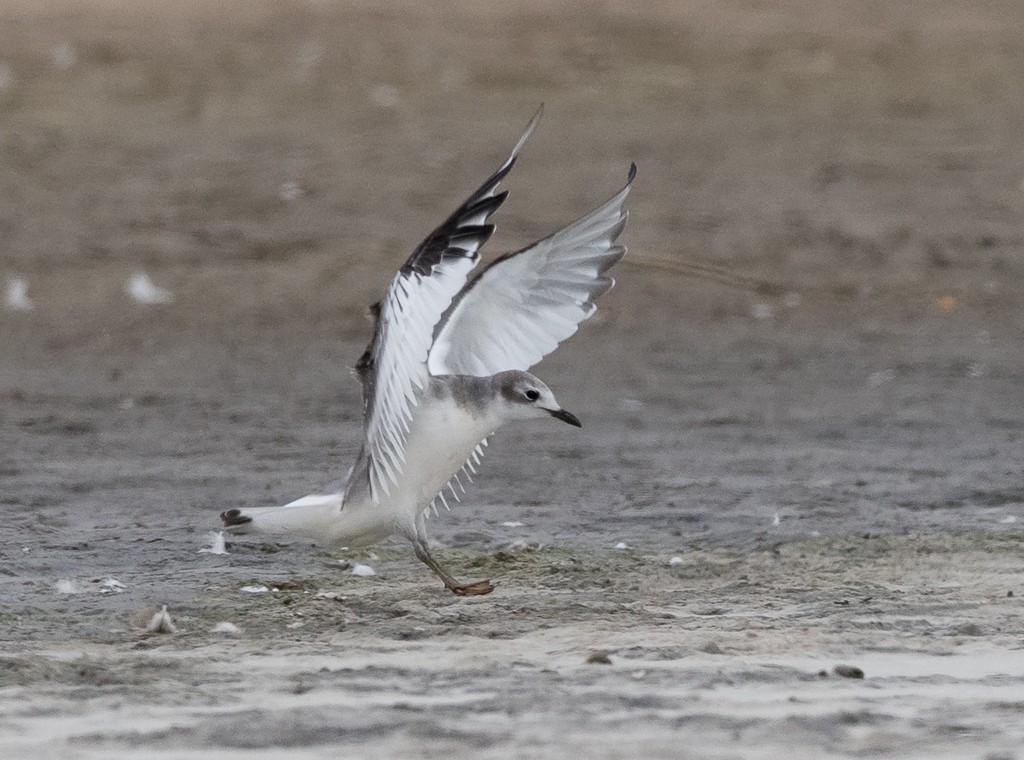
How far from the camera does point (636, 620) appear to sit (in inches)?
241

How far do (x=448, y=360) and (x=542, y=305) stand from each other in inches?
14.2

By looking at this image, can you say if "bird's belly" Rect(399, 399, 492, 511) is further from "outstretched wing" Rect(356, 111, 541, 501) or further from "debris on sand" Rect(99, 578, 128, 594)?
"debris on sand" Rect(99, 578, 128, 594)

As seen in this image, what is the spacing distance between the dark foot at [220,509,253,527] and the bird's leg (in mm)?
555

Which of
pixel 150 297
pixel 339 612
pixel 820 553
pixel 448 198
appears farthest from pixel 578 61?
pixel 339 612

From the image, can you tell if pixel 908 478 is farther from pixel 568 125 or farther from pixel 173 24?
pixel 173 24

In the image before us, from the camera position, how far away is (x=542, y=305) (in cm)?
689

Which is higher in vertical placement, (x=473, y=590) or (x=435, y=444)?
(x=435, y=444)

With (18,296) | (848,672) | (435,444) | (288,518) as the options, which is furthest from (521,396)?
(18,296)

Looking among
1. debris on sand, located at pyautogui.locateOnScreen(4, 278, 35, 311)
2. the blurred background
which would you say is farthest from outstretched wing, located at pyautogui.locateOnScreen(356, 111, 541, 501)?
debris on sand, located at pyautogui.locateOnScreen(4, 278, 35, 311)

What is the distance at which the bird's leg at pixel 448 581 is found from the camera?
657cm

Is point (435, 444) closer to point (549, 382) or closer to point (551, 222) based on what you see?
point (549, 382)

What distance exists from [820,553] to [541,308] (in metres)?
1.35

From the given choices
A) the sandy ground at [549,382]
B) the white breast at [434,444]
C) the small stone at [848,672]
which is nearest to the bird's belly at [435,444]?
the white breast at [434,444]

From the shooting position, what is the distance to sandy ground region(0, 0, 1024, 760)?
529cm
